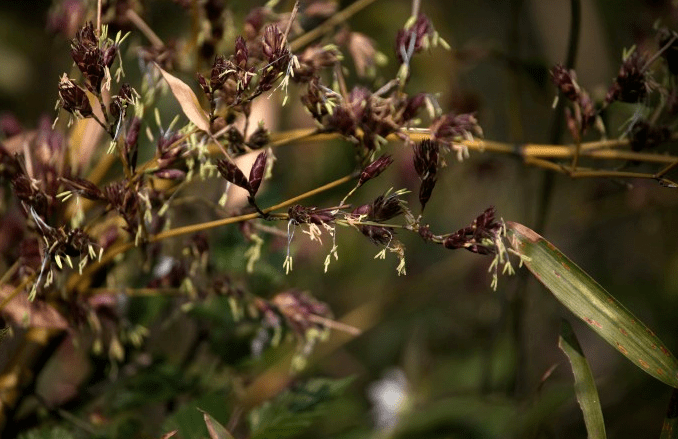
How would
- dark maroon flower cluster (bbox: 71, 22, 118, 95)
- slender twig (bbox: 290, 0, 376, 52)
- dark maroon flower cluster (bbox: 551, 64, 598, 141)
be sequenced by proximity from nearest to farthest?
dark maroon flower cluster (bbox: 71, 22, 118, 95) < dark maroon flower cluster (bbox: 551, 64, 598, 141) < slender twig (bbox: 290, 0, 376, 52)

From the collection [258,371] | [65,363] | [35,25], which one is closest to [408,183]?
[258,371]

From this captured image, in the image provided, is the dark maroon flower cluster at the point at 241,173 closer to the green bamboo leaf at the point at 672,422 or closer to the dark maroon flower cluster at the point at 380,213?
the dark maroon flower cluster at the point at 380,213

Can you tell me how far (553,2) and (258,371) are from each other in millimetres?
1033

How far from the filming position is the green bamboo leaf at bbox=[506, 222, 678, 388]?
1.83 feet

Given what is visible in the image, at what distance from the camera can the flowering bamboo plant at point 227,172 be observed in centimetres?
52

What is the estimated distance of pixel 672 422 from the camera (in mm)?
588

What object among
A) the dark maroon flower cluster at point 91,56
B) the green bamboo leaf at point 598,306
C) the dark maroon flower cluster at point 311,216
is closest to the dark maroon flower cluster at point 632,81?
the green bamboo leaf at point 598,306

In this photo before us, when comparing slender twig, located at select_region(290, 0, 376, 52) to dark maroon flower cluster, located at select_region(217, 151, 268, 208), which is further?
slender twig, located at select_region(290, 0, 376, 52)

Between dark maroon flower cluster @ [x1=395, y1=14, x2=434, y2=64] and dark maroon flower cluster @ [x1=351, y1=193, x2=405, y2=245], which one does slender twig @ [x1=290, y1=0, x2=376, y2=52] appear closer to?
dark maroon flower cluster @ [x1=395, y1=14, x2=434, y2=64]

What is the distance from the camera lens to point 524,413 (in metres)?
0.74

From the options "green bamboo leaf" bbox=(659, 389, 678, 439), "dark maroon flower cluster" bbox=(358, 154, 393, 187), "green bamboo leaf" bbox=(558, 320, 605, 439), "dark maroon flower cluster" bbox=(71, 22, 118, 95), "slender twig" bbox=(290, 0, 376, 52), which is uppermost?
"dark maroon flower cluster" bbox=(71, 22, 118, 95)

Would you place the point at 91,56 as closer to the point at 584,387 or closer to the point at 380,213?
the point at 380,213

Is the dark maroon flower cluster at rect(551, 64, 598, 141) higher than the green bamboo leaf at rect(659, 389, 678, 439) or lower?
higher

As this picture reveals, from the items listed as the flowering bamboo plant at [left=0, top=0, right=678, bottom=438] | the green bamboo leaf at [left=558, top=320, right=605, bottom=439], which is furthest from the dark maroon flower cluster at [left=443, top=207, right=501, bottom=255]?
the green bamboo leaf at [left=558, top=320, right=605, bottom=439]
